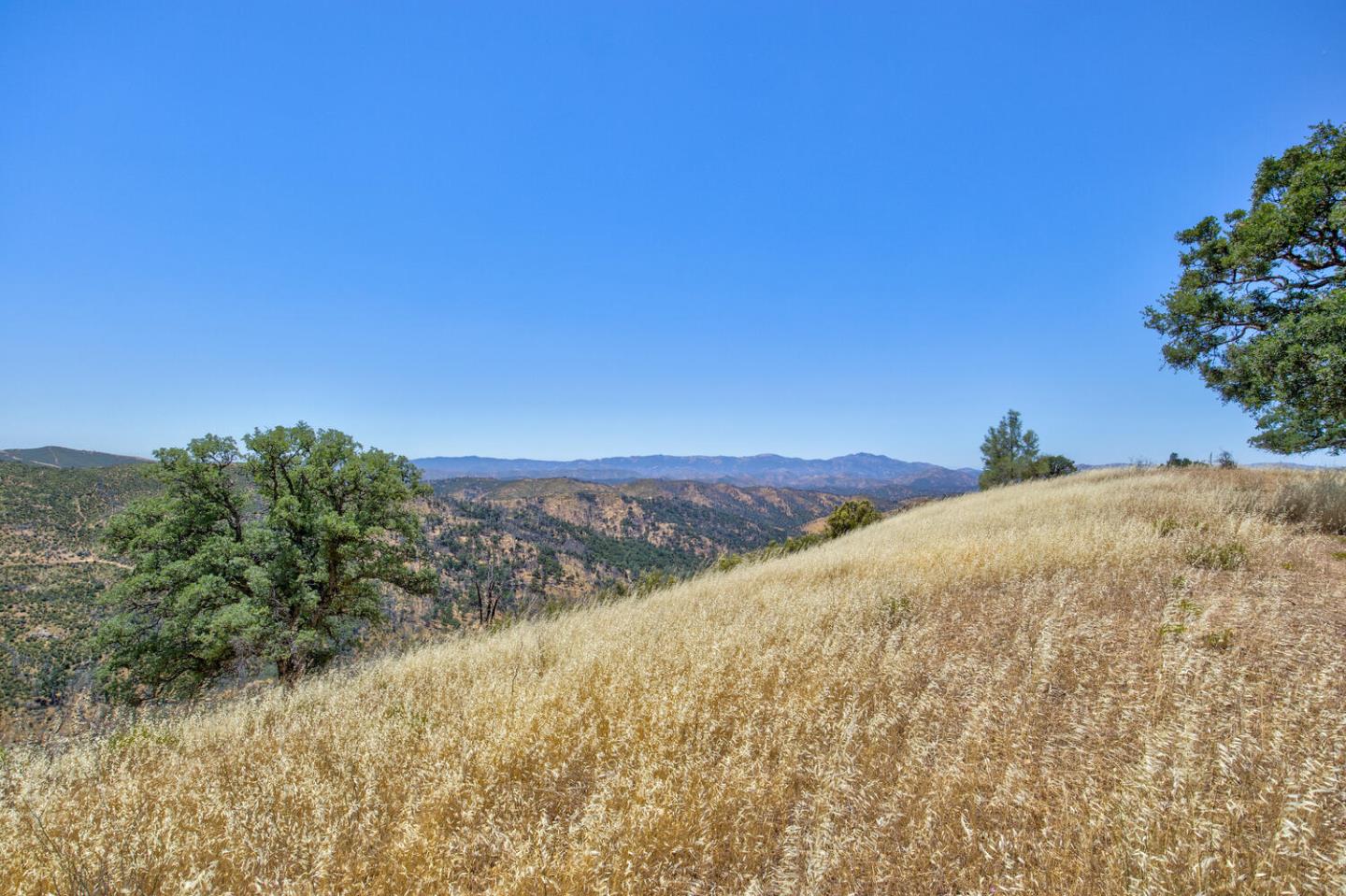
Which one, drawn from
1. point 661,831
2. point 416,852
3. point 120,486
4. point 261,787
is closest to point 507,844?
point 416,852

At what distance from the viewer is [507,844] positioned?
8.43 ft

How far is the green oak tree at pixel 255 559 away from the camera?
1454 cm

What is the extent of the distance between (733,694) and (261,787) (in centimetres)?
337

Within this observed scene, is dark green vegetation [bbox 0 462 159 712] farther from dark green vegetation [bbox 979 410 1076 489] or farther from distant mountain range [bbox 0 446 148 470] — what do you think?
distant mountain range [bbox 0 446 148 470]

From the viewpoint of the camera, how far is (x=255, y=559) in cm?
1650

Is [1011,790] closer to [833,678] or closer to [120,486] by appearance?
[833,678]

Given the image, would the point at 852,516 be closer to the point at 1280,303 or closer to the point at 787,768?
the point at 1280,303

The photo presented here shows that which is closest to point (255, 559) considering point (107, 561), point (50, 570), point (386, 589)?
point (386, 589)

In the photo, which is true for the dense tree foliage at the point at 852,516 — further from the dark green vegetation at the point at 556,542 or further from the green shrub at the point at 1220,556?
the green shrub at the point at 1220,556

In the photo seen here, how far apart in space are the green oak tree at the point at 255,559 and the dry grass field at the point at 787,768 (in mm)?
12256

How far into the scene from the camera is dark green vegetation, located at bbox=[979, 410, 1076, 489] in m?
43.1

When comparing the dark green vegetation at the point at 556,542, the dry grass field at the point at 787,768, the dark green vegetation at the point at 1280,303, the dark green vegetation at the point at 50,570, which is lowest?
the dark green vegetation at the point at 556,542

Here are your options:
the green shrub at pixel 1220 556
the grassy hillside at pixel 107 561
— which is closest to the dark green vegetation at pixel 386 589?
the grassy hillside at pixel 107 561

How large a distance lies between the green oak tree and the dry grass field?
12256mm
